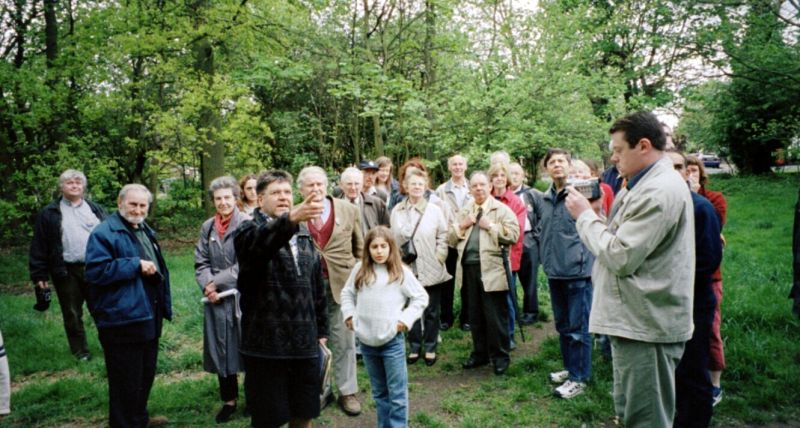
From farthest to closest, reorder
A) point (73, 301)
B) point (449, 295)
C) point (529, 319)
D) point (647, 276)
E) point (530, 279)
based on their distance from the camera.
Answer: point (530, 279) → point (529, 319) → point (449, 295) → point (73, 301) → point (647, 276)

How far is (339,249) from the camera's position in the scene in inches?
175

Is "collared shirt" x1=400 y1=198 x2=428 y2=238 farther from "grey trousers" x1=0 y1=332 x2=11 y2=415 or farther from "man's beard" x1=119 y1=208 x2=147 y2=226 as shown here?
"grey trousers" x1=0 y1=332 x2=11 y2=415

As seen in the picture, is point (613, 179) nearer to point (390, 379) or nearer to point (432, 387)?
point (432, 387)

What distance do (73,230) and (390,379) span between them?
4507mm

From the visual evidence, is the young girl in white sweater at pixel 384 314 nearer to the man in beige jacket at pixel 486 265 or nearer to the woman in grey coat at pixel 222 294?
the woman in grey coat at pixel 222 294

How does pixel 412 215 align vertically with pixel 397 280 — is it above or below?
above

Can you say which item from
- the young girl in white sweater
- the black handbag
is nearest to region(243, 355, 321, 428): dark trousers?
the young girl in white sweater

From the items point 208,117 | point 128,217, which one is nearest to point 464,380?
point 128,217

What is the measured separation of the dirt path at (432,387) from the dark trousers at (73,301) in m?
3.46

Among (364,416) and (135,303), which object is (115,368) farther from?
(364,416)

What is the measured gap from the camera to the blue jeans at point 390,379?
3.68 metres

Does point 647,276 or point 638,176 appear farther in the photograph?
point 638,176

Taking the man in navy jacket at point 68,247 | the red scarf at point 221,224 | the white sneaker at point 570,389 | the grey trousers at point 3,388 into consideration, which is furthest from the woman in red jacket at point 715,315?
the man in navy jacket at point 68,247

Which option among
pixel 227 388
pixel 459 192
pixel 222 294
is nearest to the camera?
pixel 222 294
